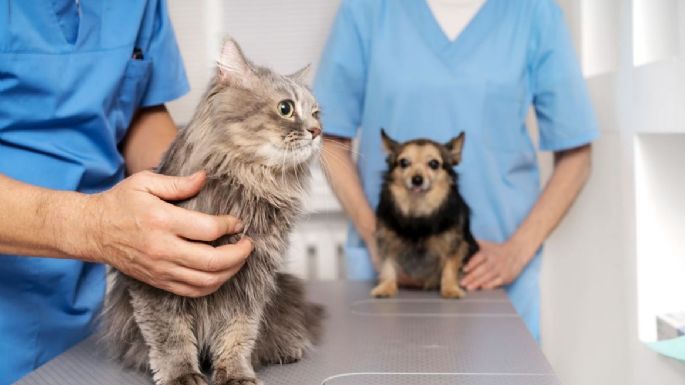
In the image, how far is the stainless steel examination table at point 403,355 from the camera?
1.05m

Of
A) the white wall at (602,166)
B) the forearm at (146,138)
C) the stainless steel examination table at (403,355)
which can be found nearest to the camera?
the stainless steel examination table at (403,355)

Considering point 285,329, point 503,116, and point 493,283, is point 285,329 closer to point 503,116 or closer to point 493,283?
point 493,283

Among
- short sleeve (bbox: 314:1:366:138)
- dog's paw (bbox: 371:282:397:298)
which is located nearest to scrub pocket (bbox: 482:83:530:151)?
short sleeve (bbox: 314:1:366:138)

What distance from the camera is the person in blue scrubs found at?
922 mm

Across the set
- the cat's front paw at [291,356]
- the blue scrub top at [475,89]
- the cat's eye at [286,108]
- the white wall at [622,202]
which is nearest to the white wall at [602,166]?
the white wall at [622,202]

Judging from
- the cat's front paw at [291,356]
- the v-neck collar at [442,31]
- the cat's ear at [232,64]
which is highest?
the v-neck collar at [442,31]

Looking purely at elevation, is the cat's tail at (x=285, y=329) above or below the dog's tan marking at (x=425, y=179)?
below

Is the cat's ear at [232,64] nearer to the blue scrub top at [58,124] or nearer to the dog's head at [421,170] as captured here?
the blue scrub top at [58,124]

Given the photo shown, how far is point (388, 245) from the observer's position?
1.78 metres

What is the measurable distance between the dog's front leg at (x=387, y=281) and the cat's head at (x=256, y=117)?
77cm

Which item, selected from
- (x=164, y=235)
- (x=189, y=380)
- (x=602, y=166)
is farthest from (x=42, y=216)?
(x=602, y=166)

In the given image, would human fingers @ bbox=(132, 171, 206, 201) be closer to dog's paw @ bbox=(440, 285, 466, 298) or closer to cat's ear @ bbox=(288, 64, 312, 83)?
cat's ear @ bbox=(288, 64, 312, 83)

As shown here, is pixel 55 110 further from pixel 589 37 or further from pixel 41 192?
pixel 589 37

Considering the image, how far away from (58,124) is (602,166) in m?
1.50
